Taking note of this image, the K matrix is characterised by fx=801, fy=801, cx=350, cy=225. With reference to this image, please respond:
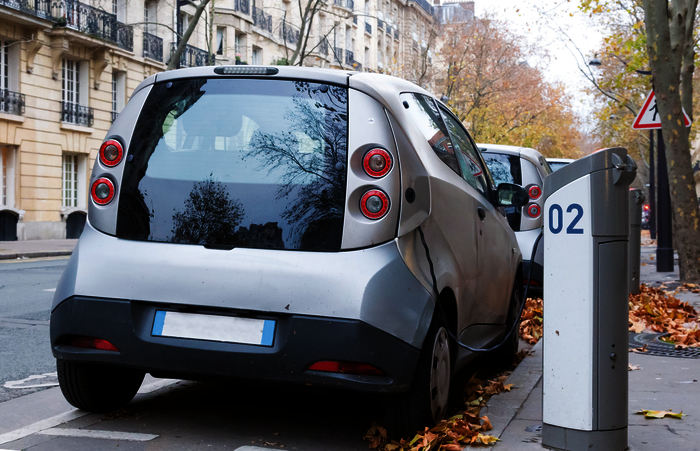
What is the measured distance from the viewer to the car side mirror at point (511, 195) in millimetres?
5074

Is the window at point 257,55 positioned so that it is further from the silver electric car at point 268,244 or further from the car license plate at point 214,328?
the car license plate at point 214,328

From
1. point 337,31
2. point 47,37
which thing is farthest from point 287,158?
point 337,31

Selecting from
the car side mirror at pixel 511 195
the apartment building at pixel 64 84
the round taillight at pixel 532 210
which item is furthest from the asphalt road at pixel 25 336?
the apartment building at pixel 64 84

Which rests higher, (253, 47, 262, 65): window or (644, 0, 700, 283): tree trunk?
(253, 47, 262, 65): window

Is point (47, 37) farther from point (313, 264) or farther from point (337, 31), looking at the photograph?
point (337, 31)

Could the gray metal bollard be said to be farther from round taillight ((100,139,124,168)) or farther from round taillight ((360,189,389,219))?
round taillight ((100,139,124,168))

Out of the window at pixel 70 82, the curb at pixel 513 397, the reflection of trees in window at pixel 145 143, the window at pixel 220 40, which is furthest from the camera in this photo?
the window at pixel 220 40

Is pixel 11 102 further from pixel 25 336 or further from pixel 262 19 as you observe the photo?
pixel 25 336

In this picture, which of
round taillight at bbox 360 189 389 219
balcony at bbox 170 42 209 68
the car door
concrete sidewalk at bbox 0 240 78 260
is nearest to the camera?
round taillight at bbox 360 189 389 219

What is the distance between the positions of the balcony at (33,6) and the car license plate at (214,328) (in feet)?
80.7

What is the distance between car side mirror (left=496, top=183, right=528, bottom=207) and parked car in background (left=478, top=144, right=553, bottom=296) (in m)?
3.74

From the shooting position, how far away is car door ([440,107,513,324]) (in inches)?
180

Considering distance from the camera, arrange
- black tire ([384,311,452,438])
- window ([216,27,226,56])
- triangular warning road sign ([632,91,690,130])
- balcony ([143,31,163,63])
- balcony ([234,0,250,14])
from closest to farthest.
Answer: black tire ([384,311,452,438])
triangular warning road sign ([632,91,690,130])
balcony ([143,31,163,63])
window ([216,27,226,56])
balcony ([234,0,250,14])

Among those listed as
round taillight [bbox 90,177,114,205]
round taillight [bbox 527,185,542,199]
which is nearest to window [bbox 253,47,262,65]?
A: round taillight [bbox 527,185,542,199]
